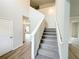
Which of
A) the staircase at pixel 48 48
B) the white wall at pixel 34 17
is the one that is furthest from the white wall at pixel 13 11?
the staircase at pixel 48 48

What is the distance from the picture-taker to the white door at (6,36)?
5197 millimetres

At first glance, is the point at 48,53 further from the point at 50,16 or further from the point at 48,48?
the point at 50,16

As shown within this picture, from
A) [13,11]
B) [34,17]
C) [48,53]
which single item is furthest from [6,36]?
[34,17]

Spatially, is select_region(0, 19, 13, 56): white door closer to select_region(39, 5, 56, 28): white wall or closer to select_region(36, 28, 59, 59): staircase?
select_region(36, 28, 59, 59): staircase

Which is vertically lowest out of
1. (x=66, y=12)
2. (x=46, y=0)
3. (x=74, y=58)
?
(x=74, y=58)

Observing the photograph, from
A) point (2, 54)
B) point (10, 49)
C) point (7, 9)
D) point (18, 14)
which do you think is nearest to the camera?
point (2, 54)

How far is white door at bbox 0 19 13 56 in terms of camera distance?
5197 mm

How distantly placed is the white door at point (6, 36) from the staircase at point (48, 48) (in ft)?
6.09

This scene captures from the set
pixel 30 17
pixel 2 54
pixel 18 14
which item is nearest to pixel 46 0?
pixel 30 17

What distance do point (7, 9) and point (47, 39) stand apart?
8.90 ft

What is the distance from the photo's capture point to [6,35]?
18.4 feet

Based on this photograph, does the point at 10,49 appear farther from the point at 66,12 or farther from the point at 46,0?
the point at 46,0

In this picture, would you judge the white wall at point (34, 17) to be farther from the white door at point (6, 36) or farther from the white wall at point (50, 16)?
the white door at point (6, 36)

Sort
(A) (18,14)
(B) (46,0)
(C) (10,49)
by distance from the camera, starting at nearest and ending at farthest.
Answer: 1. (C) (10,49)
2. (A) (18,14)
3. (B) (46,0)
